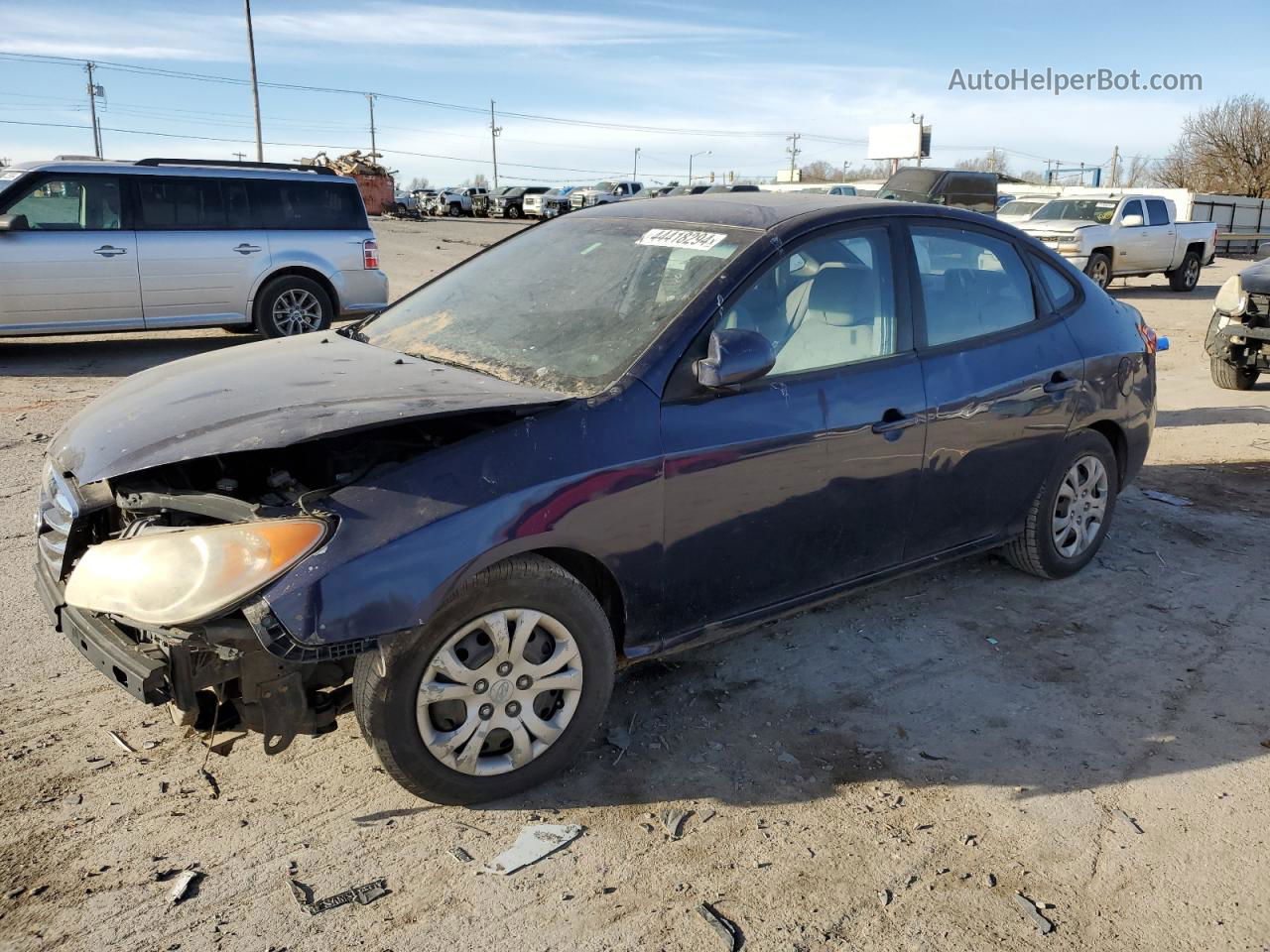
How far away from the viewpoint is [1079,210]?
65.3 ft

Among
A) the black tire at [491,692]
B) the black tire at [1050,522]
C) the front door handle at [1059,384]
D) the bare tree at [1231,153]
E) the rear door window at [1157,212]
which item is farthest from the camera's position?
the bare tree at [1231,153]

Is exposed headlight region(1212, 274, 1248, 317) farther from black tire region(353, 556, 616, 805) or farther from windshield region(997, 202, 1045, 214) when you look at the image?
windshield region(997, 202, 1045, 214)

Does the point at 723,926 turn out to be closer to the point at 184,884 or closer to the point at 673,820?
the point at 673,820

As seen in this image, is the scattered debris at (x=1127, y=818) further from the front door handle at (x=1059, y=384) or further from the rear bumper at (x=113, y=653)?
the rear bumper at (x=113, y=653)

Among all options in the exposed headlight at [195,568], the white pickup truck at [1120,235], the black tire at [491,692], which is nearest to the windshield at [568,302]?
the black tire at [491,692]

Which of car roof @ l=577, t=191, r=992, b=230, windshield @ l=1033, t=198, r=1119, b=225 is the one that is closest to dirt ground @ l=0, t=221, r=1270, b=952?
car roof @ l=577, t=191, r=992, b=230

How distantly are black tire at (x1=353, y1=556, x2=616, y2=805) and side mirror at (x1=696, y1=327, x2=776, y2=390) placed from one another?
78cm

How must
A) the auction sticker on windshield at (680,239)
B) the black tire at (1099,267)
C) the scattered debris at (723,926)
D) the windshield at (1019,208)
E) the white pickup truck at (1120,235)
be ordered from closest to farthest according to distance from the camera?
1. the scattered debris at (723,926)
2. the auction sticker on windshield at (680,239)
3. the white pickup truck at (1120,235)
4. the black tire at (1099,267)
5. the windshield at (1019,208)

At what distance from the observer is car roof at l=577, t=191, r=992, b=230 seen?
3863 millimetres

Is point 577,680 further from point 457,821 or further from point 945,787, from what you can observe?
point 945,787

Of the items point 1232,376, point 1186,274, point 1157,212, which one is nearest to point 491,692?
point 1232,376

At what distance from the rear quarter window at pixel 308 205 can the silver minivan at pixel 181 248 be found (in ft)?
0.04

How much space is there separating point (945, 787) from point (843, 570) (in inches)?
35.2

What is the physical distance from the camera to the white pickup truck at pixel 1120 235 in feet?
61.0
